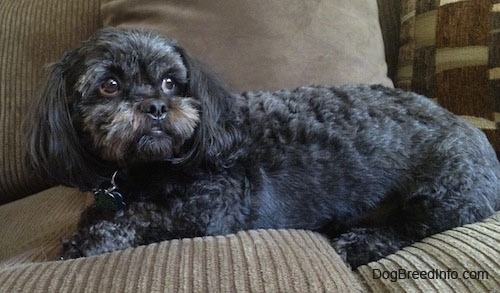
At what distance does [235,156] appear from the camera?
4.36 ft

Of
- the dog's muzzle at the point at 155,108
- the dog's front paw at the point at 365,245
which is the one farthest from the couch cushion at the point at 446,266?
the dog's muzzle at the point at 155,108

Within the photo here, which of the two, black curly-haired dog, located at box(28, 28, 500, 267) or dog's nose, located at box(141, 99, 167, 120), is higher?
dog's nose, located at box(141, 99, 167, 120)

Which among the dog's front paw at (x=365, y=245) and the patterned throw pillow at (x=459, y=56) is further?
the patterned throw pillow at (x=459, y=56)

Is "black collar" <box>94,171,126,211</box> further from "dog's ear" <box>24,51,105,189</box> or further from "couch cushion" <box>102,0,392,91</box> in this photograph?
"couch cushion" <box>102,0,392,91</box>

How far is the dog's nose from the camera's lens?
118cm

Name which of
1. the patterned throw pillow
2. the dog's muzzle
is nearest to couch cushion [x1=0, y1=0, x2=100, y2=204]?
the dog's muzzle

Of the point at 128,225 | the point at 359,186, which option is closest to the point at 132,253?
the point at 128,225

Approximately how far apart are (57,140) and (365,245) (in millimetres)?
740

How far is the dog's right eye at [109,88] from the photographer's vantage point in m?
1.24

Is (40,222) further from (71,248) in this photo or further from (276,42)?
(276,42)

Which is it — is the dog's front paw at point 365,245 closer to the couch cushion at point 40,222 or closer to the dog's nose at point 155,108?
the dog's nose at point 155,108

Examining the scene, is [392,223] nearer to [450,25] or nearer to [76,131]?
[450,25]

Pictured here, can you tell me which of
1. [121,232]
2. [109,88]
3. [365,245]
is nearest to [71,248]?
[121,232]

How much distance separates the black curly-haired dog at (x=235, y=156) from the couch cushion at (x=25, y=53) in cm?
68
